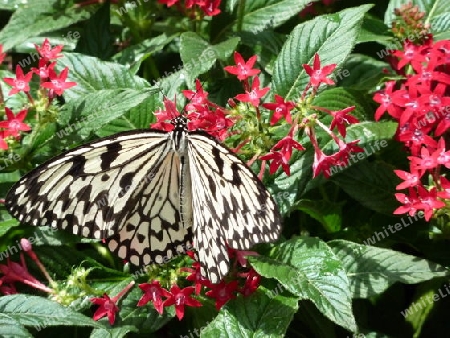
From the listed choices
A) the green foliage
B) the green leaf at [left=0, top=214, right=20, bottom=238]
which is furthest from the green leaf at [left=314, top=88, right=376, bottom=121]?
the green leaf at [left=0, top=214, right=20, bottom=238]

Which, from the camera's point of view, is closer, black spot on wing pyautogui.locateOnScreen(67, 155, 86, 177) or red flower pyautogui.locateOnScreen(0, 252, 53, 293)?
black spot on wing pyautogui.locateOnScreen(67, 155, 86, 177)

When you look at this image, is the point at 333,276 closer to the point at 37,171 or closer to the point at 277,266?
the point at 277,266

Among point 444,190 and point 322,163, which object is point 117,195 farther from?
point 444,190

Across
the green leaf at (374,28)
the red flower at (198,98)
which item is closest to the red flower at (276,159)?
the red flower at (198,98)

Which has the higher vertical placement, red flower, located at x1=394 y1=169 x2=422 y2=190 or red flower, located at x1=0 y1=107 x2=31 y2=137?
red flower, located at x1=0 y1=107 x2=31 y2=137

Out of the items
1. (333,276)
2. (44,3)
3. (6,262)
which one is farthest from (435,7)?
(6,262)

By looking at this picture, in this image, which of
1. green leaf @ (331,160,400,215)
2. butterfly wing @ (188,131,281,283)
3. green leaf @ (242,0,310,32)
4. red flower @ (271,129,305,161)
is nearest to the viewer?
butterfly wing @ (188,131,281,283)

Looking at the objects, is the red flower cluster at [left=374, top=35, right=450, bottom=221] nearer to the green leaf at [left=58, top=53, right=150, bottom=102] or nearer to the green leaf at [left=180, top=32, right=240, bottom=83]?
the green leaf at [left=180, top=32, right=240, bottom=83]

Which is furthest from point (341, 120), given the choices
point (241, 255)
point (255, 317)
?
point (255, 317)
